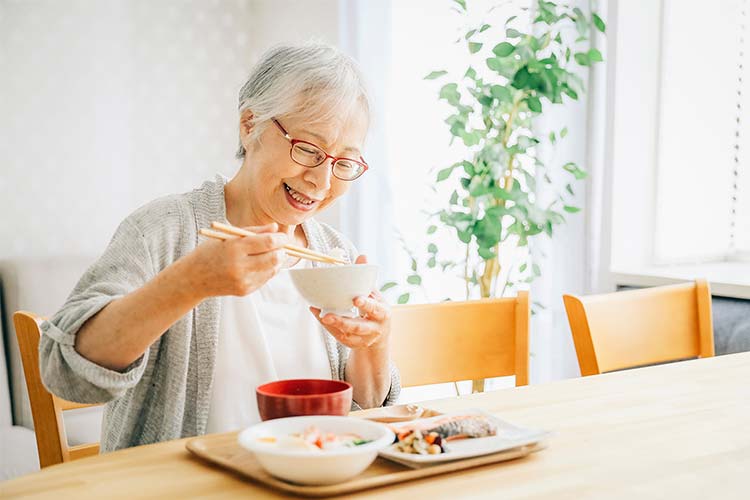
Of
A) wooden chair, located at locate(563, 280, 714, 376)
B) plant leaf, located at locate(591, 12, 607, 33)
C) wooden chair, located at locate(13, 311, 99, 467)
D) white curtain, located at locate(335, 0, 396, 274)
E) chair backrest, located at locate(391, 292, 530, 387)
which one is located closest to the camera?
wooden chair, located at locate(13, 311, 99, 467)

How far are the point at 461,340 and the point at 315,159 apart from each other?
44cm

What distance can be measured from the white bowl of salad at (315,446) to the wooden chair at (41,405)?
455 millimetres

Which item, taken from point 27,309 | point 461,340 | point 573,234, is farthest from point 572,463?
point 27,309

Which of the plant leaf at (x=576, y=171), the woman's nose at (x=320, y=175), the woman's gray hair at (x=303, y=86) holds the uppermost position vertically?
the woman's gray hair at (x=303, y=86)

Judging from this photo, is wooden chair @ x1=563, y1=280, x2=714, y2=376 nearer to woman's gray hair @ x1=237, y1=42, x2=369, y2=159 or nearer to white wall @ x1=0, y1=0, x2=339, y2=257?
woman's gray hair @ x1=237, y1=42, x2=369, y2=159

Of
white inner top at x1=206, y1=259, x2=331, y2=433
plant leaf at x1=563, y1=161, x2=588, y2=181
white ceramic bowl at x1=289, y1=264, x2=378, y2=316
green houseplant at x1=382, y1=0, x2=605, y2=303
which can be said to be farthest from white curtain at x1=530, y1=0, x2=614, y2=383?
white ceramic bowl at x1=289, y1=264, x2=378, y2=316

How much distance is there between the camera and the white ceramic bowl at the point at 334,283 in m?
1.04

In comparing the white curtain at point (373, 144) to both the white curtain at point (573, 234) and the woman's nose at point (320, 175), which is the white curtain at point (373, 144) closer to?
the white curtain at point (573, 234)

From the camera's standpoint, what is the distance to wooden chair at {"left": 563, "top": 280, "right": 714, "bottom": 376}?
162 centimetres

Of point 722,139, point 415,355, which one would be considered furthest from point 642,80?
point 415,355

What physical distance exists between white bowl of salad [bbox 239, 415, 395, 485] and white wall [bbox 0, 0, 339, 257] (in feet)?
7.45

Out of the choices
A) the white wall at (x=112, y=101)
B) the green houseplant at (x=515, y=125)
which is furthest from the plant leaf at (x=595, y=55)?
the white wall at (x=112, y=101)

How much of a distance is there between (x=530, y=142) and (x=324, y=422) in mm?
1827

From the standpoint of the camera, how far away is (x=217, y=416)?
137 centimetres
